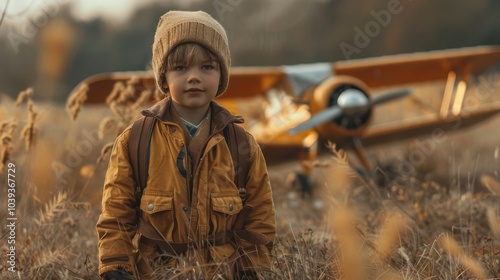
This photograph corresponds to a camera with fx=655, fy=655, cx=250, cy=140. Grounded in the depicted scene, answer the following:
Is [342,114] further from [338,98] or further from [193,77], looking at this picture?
[193,77]

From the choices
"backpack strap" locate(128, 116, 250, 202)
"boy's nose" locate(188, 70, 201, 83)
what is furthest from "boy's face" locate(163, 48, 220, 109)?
"backpack strap" locate(128, 116, 250, 202)

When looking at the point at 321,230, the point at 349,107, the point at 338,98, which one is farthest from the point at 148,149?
the point at 338,98

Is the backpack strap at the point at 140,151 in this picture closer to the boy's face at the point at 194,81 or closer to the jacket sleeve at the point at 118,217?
the jacket sleeve at the point at 118,217

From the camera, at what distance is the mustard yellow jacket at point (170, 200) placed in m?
2.08

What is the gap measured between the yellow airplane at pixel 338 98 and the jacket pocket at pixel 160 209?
421 centimetres

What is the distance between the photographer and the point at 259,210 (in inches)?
87.0

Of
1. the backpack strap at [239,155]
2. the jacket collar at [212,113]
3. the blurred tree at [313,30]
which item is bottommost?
the backpack strap at [239,155]

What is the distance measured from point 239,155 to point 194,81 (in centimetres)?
30

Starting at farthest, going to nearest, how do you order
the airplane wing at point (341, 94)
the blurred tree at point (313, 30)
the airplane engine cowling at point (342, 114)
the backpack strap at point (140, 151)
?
the blurred tree at point (313, 30) < the airplane engine cowling at point (342, 114) < the airplane wing at point (341, 94) < the backpack strap at point (140, 151)

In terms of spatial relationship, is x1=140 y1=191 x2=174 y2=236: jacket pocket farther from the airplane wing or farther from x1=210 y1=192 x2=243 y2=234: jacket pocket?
the airplane wing

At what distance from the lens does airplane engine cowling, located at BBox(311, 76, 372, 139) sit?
7.46 metres

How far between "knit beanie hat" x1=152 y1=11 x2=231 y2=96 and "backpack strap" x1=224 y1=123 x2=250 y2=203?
0.20m

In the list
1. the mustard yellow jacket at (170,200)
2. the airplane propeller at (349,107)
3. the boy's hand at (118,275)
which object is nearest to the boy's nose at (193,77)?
the mustard yellow jacket at (170,200)

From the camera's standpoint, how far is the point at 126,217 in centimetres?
213
